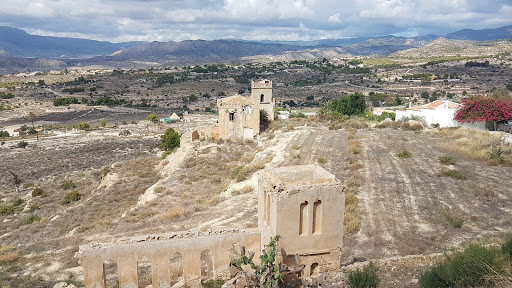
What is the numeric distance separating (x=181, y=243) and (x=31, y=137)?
167 feet

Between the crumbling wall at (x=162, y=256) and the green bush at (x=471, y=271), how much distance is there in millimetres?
4264

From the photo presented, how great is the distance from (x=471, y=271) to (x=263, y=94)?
3317 cm

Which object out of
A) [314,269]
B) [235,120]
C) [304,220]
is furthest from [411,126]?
[304,220]

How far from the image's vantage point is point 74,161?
36.0m

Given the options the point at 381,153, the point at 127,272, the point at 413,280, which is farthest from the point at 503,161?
the point at 127,272

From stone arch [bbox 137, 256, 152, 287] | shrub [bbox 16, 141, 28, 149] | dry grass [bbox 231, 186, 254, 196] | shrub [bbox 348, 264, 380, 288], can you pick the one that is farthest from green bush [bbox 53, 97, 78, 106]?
shrub [bbox 348, 264, 380, 288]

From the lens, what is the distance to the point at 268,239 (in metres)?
9.21

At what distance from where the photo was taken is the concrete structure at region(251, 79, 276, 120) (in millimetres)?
39062

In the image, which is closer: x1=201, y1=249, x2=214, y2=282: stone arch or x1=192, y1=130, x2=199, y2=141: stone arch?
x1=201, y1=249, x2=214, y2=282: stone arch

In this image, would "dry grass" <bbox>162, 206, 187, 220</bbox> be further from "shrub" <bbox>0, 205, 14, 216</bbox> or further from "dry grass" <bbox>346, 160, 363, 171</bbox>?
"shrub" <bbox>0, 205, 14, 216</bbox>

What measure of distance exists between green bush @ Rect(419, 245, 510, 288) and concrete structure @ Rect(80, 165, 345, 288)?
7.15 feet

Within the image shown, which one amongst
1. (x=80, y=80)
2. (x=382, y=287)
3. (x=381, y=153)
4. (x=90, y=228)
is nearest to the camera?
(x=382, y=287)

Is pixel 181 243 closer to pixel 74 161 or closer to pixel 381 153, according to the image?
pixel 381 153

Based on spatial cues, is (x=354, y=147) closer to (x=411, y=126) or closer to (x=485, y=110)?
(x=411, y=126)
